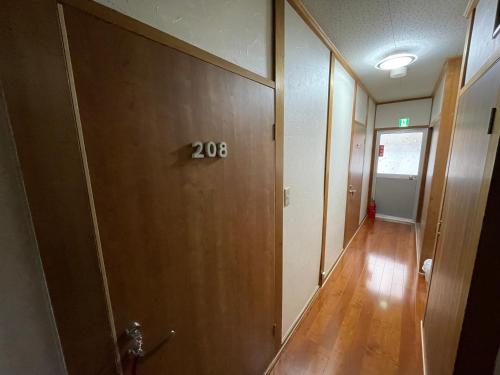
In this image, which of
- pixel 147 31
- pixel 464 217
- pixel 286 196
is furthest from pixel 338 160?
pixel 147 31

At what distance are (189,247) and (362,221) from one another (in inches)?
172

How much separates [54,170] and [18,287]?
292 millimetres

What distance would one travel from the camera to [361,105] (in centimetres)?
316

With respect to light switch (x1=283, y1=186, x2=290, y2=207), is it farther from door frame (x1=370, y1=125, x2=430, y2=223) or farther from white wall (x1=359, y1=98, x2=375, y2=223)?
door frame (x1=370, y1=125, x2=430, y2=223)

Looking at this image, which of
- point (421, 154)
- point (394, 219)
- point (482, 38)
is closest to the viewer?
point (482, 38)

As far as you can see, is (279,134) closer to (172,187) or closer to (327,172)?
(172,187)

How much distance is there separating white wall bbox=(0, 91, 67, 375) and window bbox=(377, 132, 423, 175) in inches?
205

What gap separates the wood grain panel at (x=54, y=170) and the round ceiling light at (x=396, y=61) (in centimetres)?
270

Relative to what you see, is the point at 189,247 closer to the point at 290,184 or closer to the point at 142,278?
the point at 142,278

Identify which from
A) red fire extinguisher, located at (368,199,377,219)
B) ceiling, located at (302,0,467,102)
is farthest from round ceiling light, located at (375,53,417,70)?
red fire extinguisher, located at (368,199,377,219)

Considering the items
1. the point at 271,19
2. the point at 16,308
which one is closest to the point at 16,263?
the point at 16,308

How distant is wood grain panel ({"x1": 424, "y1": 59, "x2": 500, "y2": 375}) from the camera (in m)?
0.78

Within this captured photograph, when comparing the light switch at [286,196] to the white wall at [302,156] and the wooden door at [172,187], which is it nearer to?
the white wall at [302,156]

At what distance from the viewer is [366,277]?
2527 millimetres
